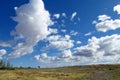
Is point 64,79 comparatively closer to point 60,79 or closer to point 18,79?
point 60,79

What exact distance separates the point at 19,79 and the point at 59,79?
10347 millimetres

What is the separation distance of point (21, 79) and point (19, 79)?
1.66 ft

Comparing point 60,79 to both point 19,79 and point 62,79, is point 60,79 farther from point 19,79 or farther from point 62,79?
point 19,79

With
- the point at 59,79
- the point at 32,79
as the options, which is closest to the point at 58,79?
the point at 59,79

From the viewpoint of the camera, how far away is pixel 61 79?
66625 mm

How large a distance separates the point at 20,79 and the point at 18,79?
526mm

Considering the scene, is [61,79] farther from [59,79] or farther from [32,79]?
[32,79]

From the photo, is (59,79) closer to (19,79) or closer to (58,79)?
(58,79)

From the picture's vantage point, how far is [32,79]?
2589 inches

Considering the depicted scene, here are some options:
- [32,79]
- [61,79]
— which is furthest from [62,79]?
[32,79]

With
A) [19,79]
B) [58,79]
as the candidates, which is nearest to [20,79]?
[19,79]

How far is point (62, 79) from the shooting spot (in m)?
66.6

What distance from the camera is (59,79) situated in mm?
66688

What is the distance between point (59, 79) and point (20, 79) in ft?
33.1
